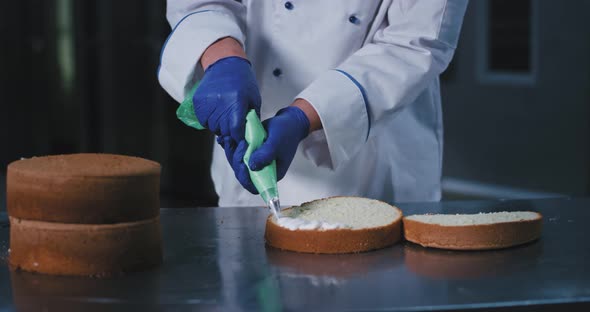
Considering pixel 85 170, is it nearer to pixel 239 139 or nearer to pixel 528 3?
pixel 239 139

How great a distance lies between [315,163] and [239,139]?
13.5 inches

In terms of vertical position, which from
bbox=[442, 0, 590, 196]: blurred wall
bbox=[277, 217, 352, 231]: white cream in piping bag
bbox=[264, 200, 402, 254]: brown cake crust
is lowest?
bbox=[442, 0, 590, 196]: blurred wall

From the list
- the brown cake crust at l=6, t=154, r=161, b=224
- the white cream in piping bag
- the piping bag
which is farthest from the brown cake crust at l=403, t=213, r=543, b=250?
the brown cake crust at l=6, t=154, r=161, b=224

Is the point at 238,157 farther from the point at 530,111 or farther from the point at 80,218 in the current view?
the point at 530,111

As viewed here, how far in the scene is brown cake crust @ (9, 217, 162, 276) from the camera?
1316 mm

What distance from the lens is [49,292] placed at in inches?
49.0

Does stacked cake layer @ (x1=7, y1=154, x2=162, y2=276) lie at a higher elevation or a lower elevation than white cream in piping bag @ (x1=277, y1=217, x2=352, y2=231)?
higher

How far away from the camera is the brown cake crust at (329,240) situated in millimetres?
1478

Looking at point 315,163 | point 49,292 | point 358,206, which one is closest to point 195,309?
point 49,292

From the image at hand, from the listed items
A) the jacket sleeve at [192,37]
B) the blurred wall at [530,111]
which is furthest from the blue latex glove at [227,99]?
the blurred wall at [530,111]

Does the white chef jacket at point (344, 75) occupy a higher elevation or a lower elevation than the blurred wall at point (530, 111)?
higher

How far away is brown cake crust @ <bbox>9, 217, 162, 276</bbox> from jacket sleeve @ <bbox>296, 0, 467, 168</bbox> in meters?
0.56

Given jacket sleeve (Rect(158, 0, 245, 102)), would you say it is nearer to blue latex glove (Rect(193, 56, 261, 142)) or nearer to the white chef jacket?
the white chef jacket

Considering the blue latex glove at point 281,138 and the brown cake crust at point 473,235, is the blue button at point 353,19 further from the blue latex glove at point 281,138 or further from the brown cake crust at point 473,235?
the brown cake crust at point 473,235
